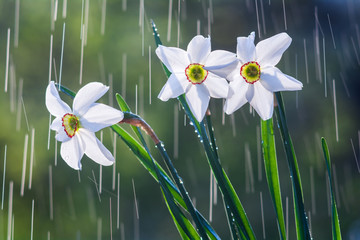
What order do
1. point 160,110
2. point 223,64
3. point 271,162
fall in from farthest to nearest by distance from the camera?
point 160,110
point 271,162
point 223,64

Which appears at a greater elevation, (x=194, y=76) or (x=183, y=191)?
(x=194, y=76)

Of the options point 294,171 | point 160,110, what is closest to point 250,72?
point 294,171

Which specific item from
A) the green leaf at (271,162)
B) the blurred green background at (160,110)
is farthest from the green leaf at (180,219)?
the blurred green background at (160,110)

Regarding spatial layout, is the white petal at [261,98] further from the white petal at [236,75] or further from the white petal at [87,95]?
the white petal at [87,95]

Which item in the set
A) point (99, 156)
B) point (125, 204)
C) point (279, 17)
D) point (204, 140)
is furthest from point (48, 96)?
point (279, 17)

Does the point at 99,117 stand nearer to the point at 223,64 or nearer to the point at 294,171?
the point at 223,64

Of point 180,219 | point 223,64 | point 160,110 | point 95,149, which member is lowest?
point 180,219

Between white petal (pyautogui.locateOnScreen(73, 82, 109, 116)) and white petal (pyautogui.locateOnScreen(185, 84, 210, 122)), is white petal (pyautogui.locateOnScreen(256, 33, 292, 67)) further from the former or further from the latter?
white petal (pyautogui.locateOnScreen(73, 82, 109, 116))
